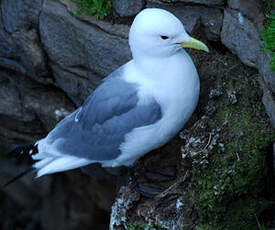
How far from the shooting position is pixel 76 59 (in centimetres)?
307

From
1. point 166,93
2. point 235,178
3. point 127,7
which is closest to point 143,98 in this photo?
point 166,93

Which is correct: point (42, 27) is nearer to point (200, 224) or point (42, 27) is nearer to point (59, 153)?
point (59, 153)

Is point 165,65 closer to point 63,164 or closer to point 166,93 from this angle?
point 166,93

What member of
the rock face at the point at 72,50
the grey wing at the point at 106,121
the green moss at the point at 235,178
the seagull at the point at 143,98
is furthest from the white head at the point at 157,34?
the green moss at the point at 235,178

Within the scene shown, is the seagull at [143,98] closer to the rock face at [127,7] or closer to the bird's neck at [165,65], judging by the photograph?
the bird's neck at [165,65]

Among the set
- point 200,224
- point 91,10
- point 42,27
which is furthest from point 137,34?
point 42,27

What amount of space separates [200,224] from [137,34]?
99 centimetres

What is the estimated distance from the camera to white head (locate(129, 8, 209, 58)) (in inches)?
77.2

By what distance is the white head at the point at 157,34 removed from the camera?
1.96 metres

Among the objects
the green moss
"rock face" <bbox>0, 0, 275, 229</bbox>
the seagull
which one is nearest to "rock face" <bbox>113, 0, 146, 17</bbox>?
Answer: "rock face" <bbox>0, 0, 275, 229</bbox>

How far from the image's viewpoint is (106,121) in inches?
88.7

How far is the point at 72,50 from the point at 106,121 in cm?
99

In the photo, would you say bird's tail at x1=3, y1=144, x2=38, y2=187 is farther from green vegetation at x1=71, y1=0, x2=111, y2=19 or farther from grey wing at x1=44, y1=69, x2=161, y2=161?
green vegetation at x1=71, y1=0, x2=111, y2=19

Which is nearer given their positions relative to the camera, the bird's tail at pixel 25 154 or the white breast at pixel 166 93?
the white breast at pixel 166 93
